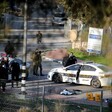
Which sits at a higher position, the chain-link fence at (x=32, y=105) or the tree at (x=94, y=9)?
the tree at (x=94, y=9)

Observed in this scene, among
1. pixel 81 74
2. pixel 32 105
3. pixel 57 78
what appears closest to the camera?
pixel 32 105

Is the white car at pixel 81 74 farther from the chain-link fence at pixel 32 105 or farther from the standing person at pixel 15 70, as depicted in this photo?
the chain-link fence at pixel 32 105

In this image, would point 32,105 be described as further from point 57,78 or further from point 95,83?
point 57,78

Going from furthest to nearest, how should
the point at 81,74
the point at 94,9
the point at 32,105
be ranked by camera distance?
1. the point at 81,74
2. the point at 32,105
3. the point at 94,9

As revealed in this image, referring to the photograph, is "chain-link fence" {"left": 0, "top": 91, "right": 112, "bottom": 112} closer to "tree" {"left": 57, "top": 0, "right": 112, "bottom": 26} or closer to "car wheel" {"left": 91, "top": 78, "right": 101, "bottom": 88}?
"tree" {"left": 57, "top": 0, "right": 112, "bottom": 26}

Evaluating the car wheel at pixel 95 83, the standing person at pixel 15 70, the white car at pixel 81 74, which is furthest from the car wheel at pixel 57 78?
the standing person at pixel 15 70

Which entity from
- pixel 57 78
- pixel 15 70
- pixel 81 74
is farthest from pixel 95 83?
pixel 15 70

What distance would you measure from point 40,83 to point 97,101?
5753 mm

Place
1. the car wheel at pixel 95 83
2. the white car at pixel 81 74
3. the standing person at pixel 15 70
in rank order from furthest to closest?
the white car at pixel 81 74 < the car wheel at pixel 95 83 < the standing person at pixel 15 70

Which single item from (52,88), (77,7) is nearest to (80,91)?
(52,88)

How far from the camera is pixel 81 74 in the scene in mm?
23531

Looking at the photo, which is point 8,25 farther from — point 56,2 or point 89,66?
point 89,66

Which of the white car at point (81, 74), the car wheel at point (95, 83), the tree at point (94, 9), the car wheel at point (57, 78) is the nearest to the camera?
the tree at point (94, 9)

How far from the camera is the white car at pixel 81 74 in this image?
2291cm
